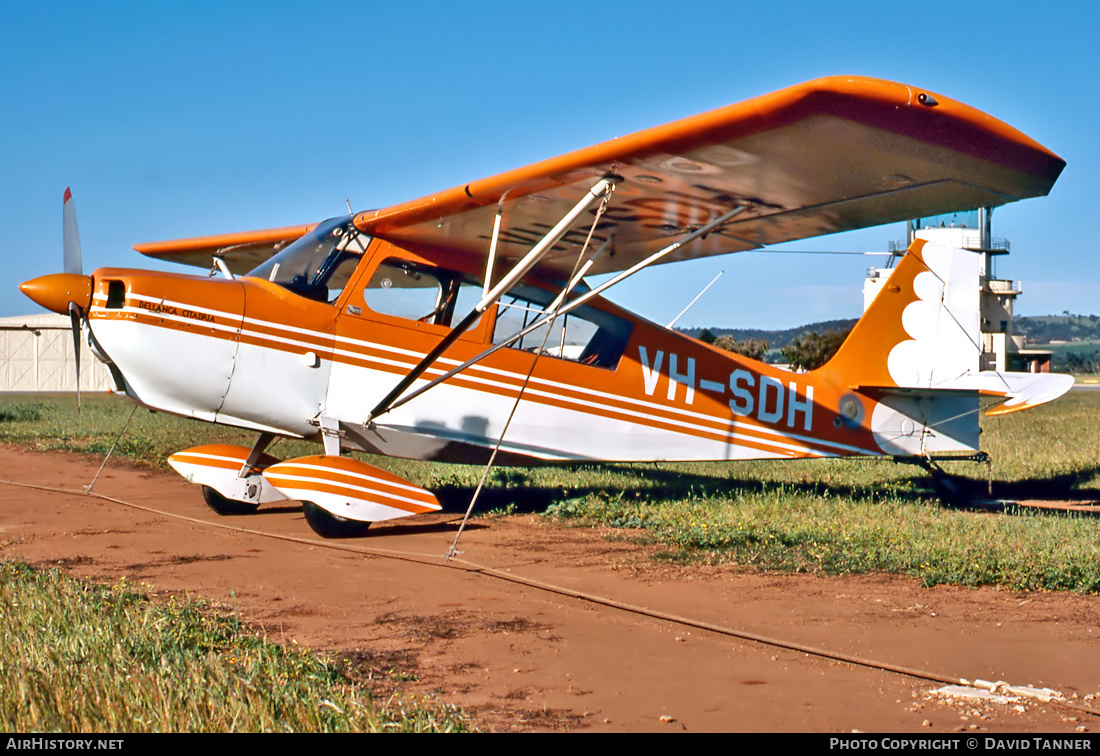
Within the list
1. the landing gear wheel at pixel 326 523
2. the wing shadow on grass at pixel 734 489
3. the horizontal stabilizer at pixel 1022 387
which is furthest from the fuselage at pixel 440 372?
the horizontal stabilizer at pixel 1022 387

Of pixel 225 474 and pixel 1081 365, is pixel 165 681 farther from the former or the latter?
pixel 1081 365

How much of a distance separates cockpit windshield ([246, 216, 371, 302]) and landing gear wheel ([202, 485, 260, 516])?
201 cm

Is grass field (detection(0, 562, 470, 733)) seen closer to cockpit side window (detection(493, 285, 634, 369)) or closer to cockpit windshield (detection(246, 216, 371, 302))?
cockpit windshield (detection(246, 216, 371, 302))

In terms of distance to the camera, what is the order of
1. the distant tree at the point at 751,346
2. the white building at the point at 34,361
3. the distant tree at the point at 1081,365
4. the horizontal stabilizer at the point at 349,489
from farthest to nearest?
the distant tree at the point at 1081,365, the distant tree at the point at 751,346, the white building at the point at 34,361, the horizontal stabilizer at the point at 349,489

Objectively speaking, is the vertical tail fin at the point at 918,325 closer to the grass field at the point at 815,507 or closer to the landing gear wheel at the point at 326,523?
the grass field at the point at 815,507

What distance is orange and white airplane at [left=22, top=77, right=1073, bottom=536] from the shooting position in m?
5.43

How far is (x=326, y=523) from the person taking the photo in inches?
268

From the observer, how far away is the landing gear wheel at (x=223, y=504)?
26.1ft

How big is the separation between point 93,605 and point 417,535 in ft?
10.5

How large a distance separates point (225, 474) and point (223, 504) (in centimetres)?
27

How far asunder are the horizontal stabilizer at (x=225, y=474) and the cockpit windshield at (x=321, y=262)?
5.72 feet

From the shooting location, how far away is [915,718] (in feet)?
9.96

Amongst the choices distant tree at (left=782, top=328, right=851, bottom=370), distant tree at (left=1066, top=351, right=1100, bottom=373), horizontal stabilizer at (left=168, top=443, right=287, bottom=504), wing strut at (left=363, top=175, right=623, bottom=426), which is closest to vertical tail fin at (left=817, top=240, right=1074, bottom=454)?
wing strut at (left=363, top=175, right=623, bottom=426)

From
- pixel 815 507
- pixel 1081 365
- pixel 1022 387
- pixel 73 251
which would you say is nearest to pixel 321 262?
pixel 73 251
